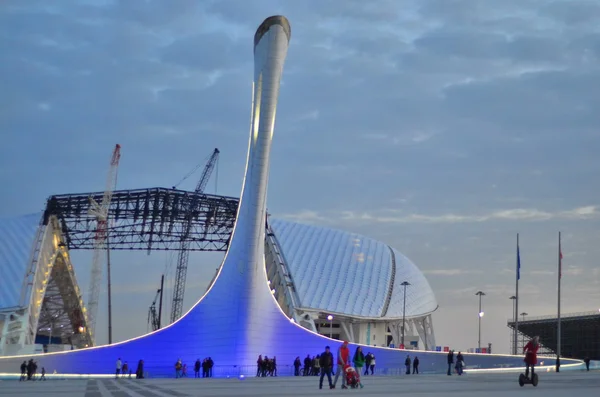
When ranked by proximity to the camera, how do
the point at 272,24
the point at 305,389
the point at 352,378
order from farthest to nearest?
1. the point at 272,24
2. the point at 352,378
3. the point at 305,389

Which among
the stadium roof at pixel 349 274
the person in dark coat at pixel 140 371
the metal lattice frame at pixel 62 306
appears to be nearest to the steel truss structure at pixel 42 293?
the metal lattice frame at pixel 62 306

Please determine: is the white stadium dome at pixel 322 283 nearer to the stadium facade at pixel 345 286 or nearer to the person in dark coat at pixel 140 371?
the stadium facade at pixel 345 286

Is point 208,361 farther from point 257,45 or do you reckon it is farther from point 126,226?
point 126,226

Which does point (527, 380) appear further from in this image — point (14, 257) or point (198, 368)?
point (14, 257)

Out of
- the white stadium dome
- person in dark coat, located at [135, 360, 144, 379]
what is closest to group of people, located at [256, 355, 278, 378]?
person in dark coat, located at [135, 360, 144, 379]

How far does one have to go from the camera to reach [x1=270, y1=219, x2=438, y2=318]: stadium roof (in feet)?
212

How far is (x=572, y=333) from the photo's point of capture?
10175cm

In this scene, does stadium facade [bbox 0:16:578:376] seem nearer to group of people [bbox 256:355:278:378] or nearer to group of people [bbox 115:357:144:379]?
group of people [bbox 115:357:144:379]

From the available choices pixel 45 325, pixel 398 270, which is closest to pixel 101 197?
pixel 398 270

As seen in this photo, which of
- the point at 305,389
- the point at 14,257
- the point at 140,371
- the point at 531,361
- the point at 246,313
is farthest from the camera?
the point at 14,257

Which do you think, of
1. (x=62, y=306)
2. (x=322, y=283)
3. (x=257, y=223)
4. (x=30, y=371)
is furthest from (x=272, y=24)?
(x=62, y=306)

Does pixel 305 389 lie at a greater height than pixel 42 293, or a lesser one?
lesser

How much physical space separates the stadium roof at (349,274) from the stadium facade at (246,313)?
26.7m

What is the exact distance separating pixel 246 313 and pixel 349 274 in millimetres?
34923
